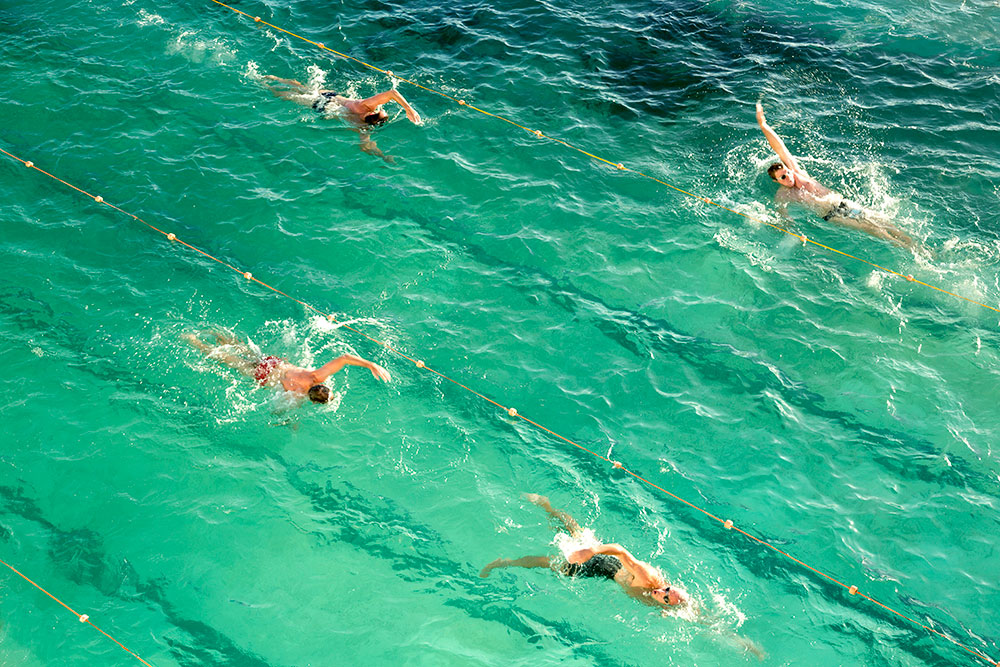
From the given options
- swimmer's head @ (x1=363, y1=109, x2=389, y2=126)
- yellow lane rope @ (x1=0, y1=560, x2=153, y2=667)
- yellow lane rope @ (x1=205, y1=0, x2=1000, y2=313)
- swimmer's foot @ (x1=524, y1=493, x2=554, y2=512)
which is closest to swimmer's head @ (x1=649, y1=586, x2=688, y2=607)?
swimmer's foot @ (x1=524, y1=493, x2=554, y2=512)

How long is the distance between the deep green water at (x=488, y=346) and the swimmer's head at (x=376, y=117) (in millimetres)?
555

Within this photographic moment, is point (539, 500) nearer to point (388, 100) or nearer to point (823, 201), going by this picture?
point (823, 201)

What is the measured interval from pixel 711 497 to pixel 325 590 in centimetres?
525

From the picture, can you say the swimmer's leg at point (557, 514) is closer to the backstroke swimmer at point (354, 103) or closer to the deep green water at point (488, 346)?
the deep green water at point (488, 346)

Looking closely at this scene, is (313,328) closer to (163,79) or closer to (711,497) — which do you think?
(711,497)

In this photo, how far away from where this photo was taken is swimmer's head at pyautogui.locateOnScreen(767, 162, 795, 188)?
1366 centimetres

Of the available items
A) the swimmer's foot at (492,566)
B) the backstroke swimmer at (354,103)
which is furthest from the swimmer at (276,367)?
the backstroke swimmer at (354,103)

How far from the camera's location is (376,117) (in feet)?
49.1

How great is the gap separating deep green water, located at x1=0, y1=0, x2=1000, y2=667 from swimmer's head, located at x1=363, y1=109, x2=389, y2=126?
0.55 meters

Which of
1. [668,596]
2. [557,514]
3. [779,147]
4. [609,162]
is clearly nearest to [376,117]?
[609,162]

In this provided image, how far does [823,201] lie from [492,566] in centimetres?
908

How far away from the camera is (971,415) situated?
1116cm

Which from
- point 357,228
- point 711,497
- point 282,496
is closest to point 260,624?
point 282,496

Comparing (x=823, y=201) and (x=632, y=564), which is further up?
(x=823, y=201)
